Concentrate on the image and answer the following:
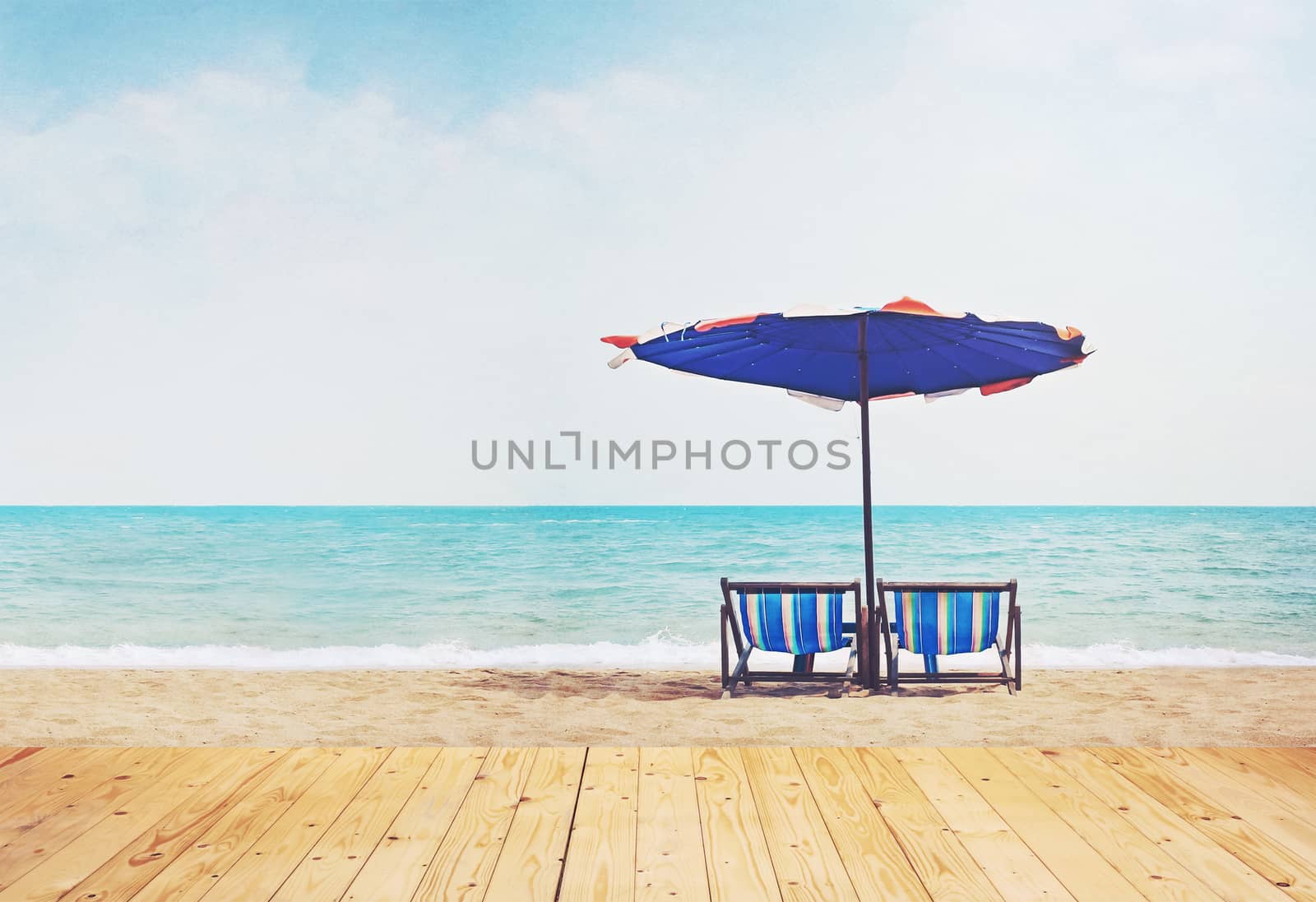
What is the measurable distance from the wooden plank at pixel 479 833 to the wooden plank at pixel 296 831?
0.94 ft

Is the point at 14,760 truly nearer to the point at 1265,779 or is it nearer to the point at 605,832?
the point at 605,832

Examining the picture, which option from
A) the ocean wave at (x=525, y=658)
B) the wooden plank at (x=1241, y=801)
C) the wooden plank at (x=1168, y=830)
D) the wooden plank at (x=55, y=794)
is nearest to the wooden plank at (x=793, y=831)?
the wooden plank at (x=1168, y=830)

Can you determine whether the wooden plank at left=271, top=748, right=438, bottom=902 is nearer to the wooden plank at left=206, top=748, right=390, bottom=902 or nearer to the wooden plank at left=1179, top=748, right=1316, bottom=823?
the wooden plank at left=206, top=748, right=390, bottom=902

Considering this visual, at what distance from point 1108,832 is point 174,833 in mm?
2061

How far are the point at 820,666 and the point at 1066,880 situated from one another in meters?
4.29

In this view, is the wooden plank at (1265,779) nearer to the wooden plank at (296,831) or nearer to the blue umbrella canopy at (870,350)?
the blue umbrella canopy at (870,350)

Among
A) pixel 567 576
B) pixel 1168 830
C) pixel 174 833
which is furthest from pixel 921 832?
pixel 567 576

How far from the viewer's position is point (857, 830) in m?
2.12

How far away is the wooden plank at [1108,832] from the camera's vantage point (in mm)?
1815

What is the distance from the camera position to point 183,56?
7.14m

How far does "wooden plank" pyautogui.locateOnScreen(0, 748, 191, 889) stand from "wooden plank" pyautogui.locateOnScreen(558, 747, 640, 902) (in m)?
0.98

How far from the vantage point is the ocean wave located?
237 inches

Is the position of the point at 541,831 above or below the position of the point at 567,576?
above

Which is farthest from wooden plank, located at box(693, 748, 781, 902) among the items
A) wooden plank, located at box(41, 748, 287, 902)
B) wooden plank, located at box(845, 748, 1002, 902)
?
wooden plank, located at box(41, 748, 287, 902)
